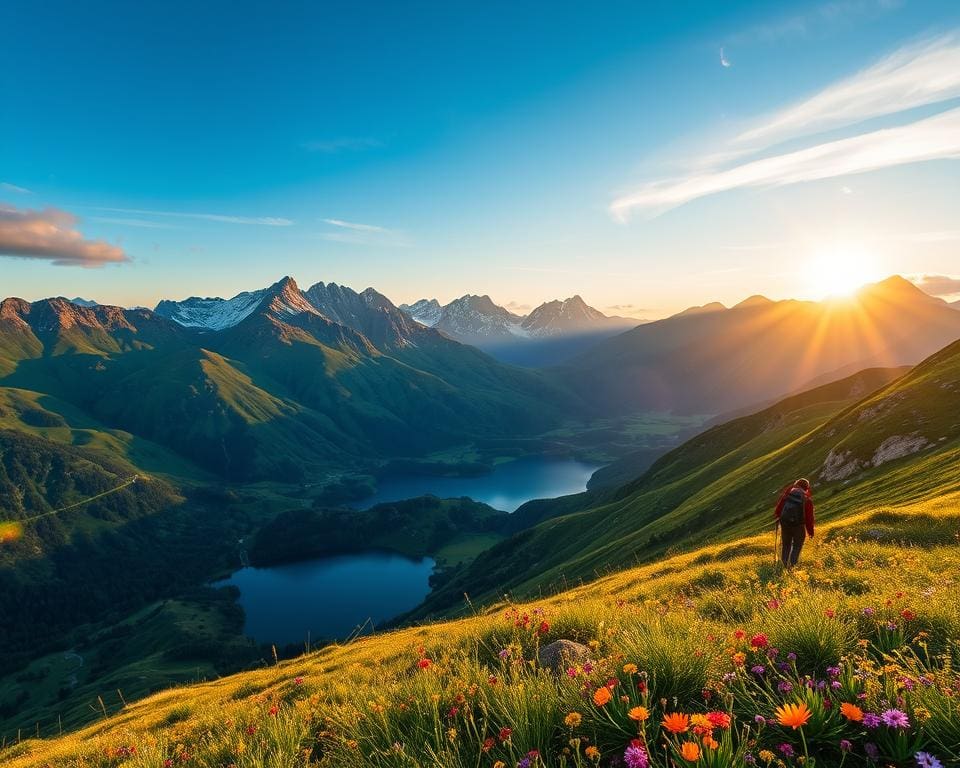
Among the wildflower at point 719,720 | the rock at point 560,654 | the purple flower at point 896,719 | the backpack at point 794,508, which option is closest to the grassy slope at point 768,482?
the backpack at point 794,508

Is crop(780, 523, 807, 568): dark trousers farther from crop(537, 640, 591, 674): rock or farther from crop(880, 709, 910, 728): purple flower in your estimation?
crop(880, 709, 910, 728): purple flower

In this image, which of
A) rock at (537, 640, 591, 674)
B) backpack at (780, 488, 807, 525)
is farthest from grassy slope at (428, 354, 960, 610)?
rock at (537, 640, 591, 674)

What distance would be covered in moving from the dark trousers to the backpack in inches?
6.1

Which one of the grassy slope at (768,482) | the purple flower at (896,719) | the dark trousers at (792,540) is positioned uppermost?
the purple flower at (896,719)

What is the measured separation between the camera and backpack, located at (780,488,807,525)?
59.4 feet

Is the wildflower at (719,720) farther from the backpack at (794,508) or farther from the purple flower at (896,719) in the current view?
the backpack at (794,508)

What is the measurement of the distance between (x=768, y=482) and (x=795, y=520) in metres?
47.8

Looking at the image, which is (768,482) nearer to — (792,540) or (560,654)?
(792,540)

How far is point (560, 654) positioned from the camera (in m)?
8.01

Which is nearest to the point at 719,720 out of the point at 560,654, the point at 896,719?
the point at 896,719

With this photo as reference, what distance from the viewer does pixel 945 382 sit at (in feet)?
184

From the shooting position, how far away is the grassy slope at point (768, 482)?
3959 centimetres

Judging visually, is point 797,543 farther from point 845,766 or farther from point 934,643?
point 845,766

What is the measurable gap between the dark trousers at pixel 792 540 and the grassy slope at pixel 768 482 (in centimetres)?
1842
